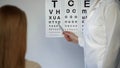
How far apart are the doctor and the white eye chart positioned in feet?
0.79

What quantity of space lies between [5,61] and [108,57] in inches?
25.6

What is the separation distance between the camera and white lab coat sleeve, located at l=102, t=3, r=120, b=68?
4.30 feet

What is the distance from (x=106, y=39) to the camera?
1.35m

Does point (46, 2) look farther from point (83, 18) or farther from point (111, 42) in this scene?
point (111, 42)

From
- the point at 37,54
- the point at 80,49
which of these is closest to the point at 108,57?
the point at 80,49

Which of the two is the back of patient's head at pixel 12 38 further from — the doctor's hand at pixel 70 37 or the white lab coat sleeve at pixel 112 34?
the doctor's hand at pixel 70 37

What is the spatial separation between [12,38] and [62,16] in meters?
0.84

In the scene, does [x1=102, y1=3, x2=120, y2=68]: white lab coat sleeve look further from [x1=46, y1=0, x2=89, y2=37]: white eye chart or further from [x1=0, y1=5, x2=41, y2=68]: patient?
[x1=0, y1=5, x2=41, y2=68]: patient

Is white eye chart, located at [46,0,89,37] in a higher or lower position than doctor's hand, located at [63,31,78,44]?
higher

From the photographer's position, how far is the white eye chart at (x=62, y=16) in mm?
1676

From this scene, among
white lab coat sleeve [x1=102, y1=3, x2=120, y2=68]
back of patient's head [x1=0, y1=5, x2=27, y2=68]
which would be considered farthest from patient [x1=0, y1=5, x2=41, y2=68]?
white lab coat sleeve [x1=102, y1=3, x2=120, y2=68]

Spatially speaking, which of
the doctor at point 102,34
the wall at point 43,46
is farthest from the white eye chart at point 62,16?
the doctor at point 102,34

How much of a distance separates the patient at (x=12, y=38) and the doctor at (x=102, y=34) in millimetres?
583

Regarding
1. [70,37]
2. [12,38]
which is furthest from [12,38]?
[70,37]
